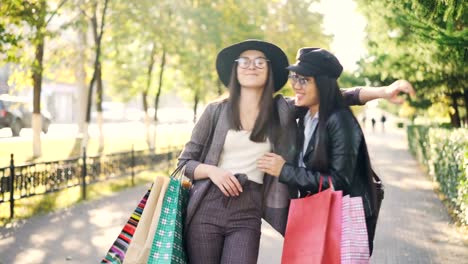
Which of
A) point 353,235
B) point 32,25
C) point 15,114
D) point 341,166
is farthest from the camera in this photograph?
point 15,114

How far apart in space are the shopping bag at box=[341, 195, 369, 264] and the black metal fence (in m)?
8.23

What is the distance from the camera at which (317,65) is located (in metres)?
3.13

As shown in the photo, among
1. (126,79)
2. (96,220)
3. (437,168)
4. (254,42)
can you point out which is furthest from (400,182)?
(126,79)

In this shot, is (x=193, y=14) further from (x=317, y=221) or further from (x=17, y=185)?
(x=317, y=221)

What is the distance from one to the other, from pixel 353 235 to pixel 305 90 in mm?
777

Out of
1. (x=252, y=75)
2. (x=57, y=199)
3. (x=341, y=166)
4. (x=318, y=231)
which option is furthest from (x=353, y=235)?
(x=57, y=199)

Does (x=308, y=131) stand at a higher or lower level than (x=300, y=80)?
lower

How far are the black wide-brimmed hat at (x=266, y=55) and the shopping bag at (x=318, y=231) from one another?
780 millimetres

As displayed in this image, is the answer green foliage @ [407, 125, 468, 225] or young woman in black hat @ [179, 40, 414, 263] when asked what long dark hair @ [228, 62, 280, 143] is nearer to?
young woman in black hat @ [179, 40, 414, 263]

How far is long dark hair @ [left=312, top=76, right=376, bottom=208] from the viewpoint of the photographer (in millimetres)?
3063

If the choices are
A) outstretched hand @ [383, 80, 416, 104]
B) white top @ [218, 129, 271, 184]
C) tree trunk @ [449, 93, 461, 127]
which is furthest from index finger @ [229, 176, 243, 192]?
tree trunk @ [449, 93, 461, 127]

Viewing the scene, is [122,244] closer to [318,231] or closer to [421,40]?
[318,231]

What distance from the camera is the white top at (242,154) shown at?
3.30 m

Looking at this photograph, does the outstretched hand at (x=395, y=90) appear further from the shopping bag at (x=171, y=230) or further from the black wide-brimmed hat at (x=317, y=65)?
the shopping bag at (x=171, y=230)
